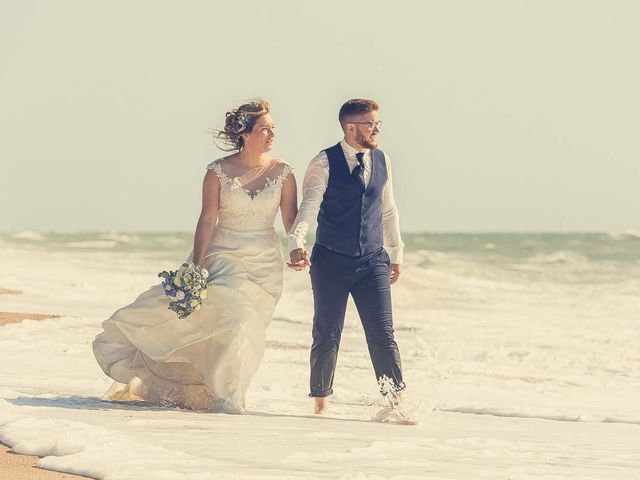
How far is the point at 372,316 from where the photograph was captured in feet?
24.3

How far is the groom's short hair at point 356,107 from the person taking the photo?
7395mm

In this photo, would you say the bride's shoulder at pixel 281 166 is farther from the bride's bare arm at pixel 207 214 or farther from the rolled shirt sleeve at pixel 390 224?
the rolled shirt sleeve at pixel 390 224

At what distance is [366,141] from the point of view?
24.2 ft

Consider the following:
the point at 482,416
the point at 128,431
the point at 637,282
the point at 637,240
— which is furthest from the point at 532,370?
the point at 637,240

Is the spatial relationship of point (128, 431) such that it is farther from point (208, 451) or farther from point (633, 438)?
point (633, 438)

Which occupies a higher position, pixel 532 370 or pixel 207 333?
pixel 207 333

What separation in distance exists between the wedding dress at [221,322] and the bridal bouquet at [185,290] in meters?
0.13

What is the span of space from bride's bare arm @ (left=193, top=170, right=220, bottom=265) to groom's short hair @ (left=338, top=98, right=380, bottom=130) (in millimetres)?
895

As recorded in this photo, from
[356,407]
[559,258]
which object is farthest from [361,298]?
[559,258]

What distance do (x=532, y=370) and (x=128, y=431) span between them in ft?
23.3

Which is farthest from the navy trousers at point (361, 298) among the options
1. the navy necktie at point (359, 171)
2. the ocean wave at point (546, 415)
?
the ocean wave at point (546, 415)

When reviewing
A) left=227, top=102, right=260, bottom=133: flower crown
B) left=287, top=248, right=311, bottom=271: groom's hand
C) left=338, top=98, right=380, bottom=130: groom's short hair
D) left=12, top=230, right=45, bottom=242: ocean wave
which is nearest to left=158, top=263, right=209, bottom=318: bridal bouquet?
left=287, top=248, right=311, bottom=271: groom's hand

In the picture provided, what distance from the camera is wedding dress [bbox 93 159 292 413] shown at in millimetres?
7375

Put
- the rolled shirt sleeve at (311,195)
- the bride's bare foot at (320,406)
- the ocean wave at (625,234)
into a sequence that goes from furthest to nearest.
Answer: the ocean wave at (625,234), the bride's bare foot at (320,406), the rolled shirt sleeve at (311,195)
